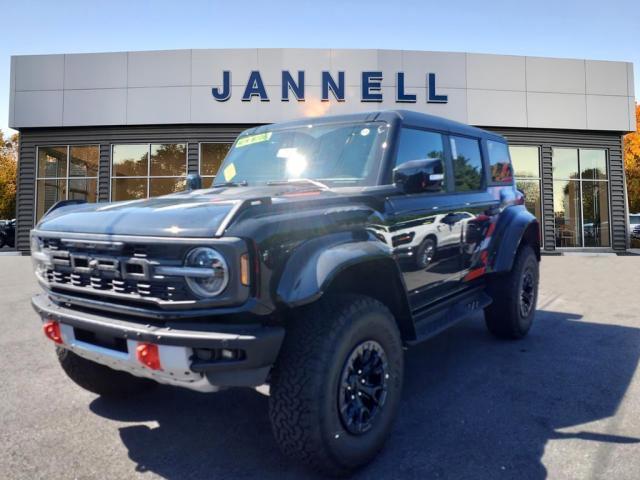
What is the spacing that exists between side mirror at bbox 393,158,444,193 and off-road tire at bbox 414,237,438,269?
42cm

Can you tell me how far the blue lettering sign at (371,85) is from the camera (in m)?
15.4

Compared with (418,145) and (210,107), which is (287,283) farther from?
(210,107)

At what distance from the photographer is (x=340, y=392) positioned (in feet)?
7.29

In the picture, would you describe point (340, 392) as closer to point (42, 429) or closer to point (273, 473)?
point (273, 473)

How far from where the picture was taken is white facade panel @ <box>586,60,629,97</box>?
53.3 ft

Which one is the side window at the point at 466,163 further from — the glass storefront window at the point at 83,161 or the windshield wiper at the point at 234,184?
the glass storefront window at the point at 83,161

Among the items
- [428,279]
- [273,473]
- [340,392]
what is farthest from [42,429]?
[428,279]

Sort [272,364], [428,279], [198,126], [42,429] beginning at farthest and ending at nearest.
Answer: [198,126], [428,279], [42,429], [272,364]

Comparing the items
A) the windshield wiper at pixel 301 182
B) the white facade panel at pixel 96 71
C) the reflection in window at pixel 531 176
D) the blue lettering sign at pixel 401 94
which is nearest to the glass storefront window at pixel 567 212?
the reflection in window at pixel 531 176

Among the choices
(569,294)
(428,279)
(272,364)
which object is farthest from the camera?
(569,294)

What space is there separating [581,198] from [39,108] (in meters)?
19.4

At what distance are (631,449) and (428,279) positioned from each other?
1.45 metres

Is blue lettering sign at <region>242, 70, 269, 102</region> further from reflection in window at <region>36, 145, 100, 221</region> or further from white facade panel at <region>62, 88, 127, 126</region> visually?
reflection in window at <region>36, 145, 100, 221</region>

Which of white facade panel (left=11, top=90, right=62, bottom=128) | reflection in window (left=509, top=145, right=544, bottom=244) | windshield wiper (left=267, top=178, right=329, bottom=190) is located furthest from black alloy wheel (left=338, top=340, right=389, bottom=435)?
white facade panel (left=11, top=90, right=62, bottom=128)
